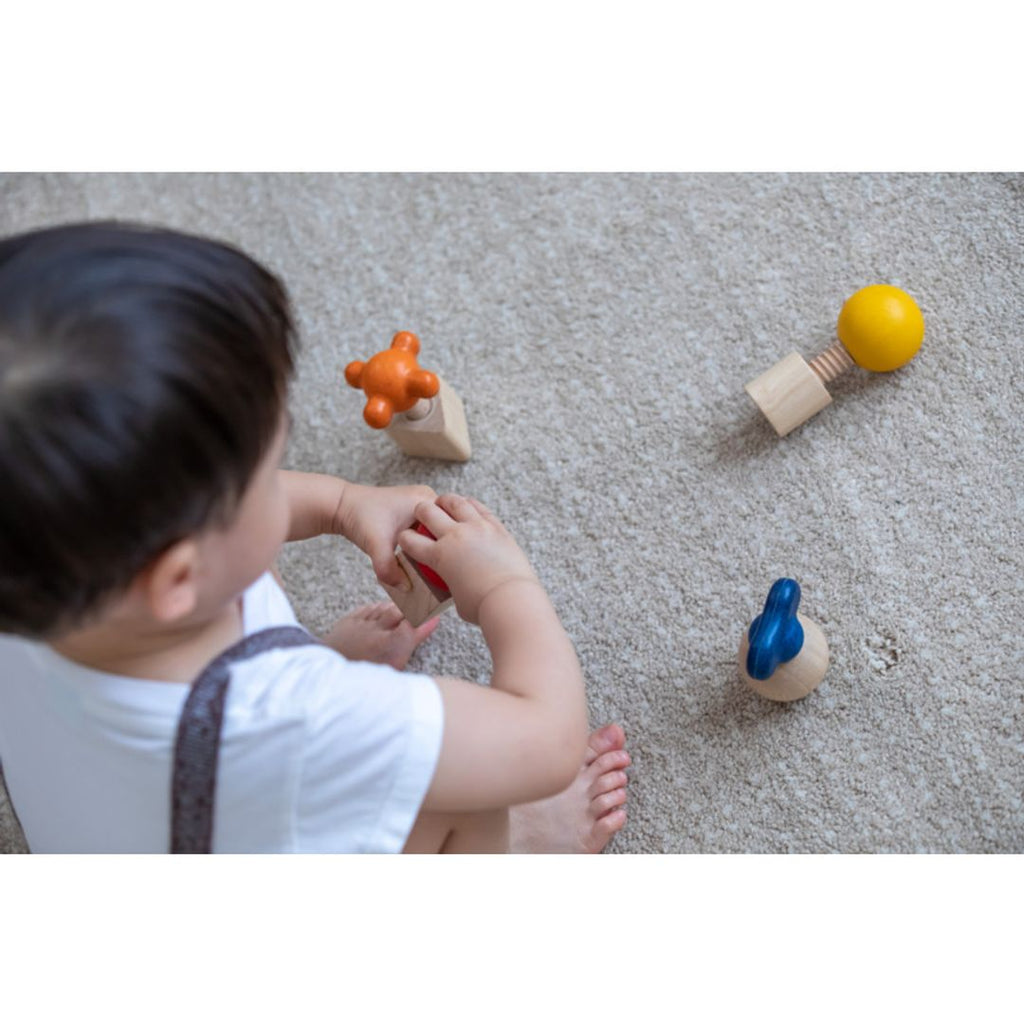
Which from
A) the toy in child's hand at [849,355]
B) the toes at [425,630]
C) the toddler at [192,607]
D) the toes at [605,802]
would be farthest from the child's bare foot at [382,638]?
the toy in child's hand at [849,355]

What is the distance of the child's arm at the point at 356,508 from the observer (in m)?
0.79

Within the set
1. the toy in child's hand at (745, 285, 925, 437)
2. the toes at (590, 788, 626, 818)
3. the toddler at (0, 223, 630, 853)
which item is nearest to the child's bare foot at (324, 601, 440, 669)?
the toddler at (0, 223, 630, 853)

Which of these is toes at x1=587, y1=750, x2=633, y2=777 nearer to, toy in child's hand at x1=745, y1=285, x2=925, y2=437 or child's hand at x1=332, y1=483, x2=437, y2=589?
child's hand at x1=332, y1=483, x2=437, y2=589

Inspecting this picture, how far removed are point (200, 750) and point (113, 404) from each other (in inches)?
8.5

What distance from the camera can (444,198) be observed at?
3.36ft

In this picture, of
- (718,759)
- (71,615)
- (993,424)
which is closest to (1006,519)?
(993,424)

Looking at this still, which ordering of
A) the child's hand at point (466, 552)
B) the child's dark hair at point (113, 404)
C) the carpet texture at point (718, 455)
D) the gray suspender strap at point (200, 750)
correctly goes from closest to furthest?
the child's dark hair at point (113, 404) → the gray suspender strap at point (200, 750) → the child's hand at point (466, 552) → the carpet texture at point (718, 455)

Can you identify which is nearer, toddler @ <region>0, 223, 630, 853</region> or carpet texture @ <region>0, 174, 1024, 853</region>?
toddler @ <region>0, 223, 630, 853</region>

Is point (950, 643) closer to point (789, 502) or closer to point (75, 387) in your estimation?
point (789, 502)

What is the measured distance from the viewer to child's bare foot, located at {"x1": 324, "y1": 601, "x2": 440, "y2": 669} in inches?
33.8

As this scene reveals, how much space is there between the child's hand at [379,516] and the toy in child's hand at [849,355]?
32cm

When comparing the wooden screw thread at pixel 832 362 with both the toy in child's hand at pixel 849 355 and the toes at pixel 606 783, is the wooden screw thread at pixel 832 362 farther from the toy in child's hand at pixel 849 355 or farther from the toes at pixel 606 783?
the toes at pixel 606 783

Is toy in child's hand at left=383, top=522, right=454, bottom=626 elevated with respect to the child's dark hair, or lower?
lower

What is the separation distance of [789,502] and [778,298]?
0.20 meters
